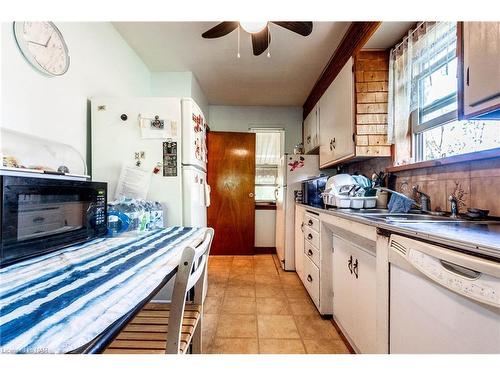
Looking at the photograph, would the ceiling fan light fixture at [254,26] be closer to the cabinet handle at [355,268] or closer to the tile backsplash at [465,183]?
the tile backsplash at [465,183]

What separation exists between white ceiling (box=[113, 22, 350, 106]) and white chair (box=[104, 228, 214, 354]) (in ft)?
6.99

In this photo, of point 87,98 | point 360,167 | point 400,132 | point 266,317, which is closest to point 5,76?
point 87,98

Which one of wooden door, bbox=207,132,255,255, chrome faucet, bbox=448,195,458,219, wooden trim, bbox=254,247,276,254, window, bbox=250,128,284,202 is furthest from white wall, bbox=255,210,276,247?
chrome faucet, bbox=448,195,458,219

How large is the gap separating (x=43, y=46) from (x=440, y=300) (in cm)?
228

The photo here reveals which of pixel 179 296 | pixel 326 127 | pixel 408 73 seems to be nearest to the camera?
pixel 179 296

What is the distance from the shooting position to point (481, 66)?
0.99 meters

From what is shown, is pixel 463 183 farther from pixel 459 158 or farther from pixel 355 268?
pixel 355 268

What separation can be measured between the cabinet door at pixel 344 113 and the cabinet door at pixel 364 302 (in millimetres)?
1051

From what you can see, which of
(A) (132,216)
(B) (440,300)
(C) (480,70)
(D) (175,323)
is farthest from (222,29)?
(B) (440,300)

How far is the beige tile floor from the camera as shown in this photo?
5.34ft

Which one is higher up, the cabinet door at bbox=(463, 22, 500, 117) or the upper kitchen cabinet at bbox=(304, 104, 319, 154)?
the upper kitchen cabinet at bbox=(304, 104, 319, 154)

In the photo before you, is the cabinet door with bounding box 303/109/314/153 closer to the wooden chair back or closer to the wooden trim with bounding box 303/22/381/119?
the wooden trim with bounding box 303/22/381/119

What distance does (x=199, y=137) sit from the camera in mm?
2172

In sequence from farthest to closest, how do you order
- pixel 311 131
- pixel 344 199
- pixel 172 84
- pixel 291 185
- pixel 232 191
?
pixel 232 191
pixel 311 131
pixel 291 185
pixel 172 84
pixel 344 199
